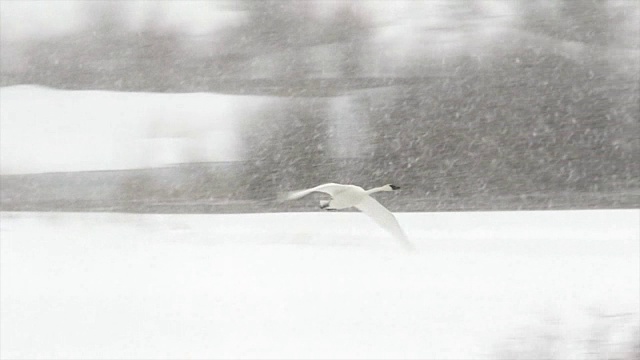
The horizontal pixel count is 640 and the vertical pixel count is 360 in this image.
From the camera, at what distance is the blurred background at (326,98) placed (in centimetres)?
130

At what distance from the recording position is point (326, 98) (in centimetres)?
134

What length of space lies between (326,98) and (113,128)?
16.2 inches

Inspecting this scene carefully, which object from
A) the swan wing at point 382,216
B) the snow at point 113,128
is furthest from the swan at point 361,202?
the snow at point 113,128

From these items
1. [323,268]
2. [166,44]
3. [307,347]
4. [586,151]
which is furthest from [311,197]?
[586,151]

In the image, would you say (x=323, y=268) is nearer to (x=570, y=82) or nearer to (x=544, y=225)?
(x=544, y=225)

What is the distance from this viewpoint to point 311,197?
1.38m

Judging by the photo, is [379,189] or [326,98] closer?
[379,189]

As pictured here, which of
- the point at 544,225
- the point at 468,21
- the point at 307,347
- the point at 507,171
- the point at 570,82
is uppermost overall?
the point at 468,21

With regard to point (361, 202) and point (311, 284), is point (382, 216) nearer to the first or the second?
point (361, 202)

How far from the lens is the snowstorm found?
1300 mm

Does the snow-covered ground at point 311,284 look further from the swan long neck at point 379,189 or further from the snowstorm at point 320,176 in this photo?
the swan long neck at point 379,189

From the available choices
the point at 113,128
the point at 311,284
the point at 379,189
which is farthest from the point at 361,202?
the point at 113,128

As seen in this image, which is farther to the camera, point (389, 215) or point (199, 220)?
point (199, 220)

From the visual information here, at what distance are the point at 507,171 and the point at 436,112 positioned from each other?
0.18 meters
